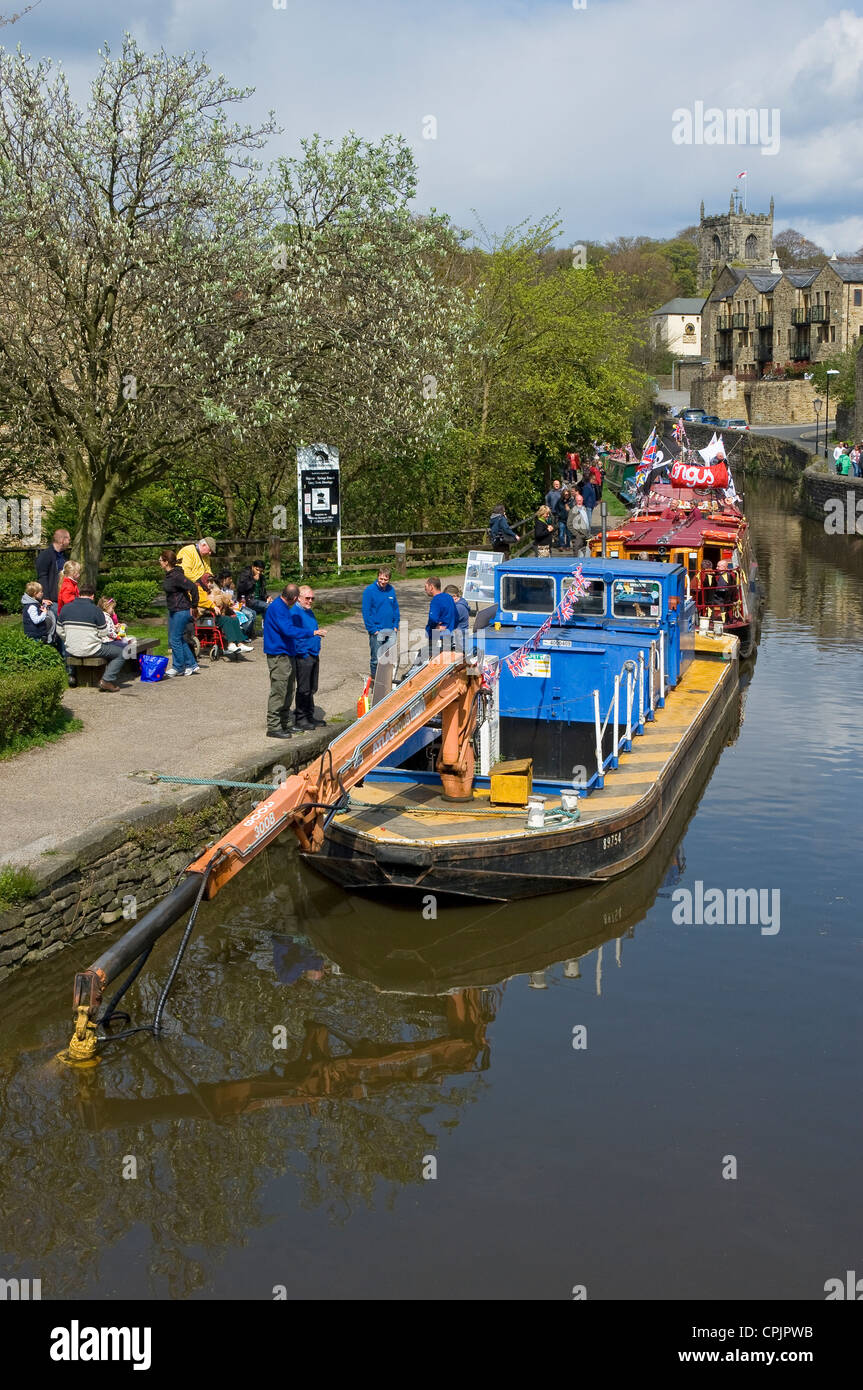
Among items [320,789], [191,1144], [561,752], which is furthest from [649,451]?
[191,1144]

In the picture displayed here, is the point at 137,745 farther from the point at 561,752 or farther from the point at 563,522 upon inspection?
the point at 563,522

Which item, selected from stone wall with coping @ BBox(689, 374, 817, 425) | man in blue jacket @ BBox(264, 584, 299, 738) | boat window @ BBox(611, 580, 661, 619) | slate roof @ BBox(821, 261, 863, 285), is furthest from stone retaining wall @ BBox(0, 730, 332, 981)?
slate roof @ BBox(821, 261, 863, 285)

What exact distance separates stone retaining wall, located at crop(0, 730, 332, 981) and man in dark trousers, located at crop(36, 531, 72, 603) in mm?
6222

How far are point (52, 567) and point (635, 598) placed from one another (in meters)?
8.09

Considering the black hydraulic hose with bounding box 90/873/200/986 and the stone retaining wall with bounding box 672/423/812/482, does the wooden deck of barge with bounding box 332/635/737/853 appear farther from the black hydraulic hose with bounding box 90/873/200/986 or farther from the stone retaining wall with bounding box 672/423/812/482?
the stone retaining wall with bounding box 672/423/812/482

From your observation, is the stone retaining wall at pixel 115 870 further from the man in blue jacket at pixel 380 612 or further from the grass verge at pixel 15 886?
the man in blue jacket at pixel 380 612

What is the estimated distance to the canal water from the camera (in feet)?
24.0

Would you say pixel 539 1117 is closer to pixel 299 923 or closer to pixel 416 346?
pixel 299 923

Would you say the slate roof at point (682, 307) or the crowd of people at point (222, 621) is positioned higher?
the slate roof at point (682, 307)

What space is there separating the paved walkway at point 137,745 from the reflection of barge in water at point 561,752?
193 cm

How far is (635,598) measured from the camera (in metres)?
16.3

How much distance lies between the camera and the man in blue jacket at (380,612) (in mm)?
17125

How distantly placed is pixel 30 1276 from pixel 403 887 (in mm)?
5136

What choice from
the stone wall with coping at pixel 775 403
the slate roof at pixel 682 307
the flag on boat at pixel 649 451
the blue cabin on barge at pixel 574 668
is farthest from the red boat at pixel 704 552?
the slate roof at pixel 682 307
